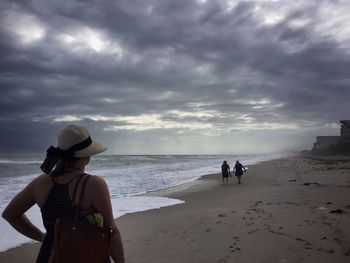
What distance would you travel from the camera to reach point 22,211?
2504 millimetres

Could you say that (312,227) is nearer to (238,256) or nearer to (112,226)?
(238,256)

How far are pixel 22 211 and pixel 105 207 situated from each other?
2.06ft

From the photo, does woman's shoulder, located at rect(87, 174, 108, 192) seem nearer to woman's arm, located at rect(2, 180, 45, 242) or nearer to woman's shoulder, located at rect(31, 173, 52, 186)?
woman's shoulder, located at rect(31, 173, 52, 186)

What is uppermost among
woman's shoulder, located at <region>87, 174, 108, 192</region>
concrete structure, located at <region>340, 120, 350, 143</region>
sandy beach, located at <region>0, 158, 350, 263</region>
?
concrete structure, located at <region>340, 120, 350, 143</region>

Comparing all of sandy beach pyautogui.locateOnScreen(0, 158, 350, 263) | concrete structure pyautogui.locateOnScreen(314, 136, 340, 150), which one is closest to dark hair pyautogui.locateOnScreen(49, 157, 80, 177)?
sandy beach pyautogui.locateOnScreen(0, 158, 350, 263)

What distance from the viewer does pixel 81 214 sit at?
2.28 meters

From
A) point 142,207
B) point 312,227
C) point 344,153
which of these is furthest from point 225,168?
point 344,153

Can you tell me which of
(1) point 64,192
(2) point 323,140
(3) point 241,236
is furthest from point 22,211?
(2) point 323,140

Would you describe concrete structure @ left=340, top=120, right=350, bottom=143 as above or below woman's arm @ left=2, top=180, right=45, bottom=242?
above

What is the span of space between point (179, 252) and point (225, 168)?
1603 centimetres

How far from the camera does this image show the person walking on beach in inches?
90.7

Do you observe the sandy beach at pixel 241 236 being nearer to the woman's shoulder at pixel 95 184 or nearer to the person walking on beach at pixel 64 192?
the person walking on beach at pixel 64 192

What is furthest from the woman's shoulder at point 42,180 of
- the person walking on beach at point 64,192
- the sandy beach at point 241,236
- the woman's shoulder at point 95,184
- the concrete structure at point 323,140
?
the concrete structure at point 323,140

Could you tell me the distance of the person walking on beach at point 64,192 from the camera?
2.30 meters
